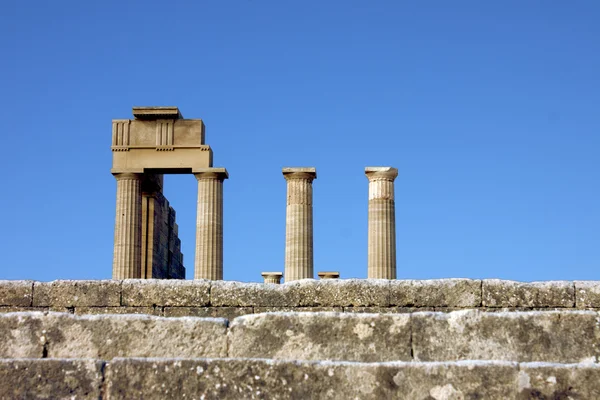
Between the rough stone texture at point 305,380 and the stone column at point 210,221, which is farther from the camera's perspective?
the stone column at point 210,221

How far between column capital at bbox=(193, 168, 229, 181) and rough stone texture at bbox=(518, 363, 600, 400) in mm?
24580

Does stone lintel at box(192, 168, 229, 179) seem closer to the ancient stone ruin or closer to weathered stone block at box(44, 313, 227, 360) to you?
the ancient stone ruin

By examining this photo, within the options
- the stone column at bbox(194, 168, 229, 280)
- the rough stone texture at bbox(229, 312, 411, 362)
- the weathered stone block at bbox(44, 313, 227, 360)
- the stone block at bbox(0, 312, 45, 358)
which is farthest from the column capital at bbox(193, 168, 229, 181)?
the rough stone texture at bbox(229, 312, 411, 362)

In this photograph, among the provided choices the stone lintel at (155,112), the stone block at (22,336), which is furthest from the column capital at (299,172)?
the stone block at (22,336)

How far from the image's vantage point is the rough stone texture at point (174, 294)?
41.9ft

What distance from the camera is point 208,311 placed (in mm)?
12734

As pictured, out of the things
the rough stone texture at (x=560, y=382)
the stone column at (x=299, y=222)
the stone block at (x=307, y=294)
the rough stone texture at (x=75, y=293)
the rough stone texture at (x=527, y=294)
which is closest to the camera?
the rough stone texture at (x=560, y=382)

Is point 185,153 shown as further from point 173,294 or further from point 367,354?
point 367,354

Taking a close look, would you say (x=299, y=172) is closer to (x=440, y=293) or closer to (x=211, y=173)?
(x=211, y=173)

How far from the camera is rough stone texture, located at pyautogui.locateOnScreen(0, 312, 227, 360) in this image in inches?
330

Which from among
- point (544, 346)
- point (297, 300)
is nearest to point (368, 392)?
point (544, 346)

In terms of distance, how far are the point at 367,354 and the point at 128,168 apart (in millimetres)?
24157

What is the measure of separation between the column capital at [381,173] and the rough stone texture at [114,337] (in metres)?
22.3

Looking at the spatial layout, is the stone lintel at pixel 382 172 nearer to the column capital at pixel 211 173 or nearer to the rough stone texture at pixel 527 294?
the column capital at pixel 211 173
